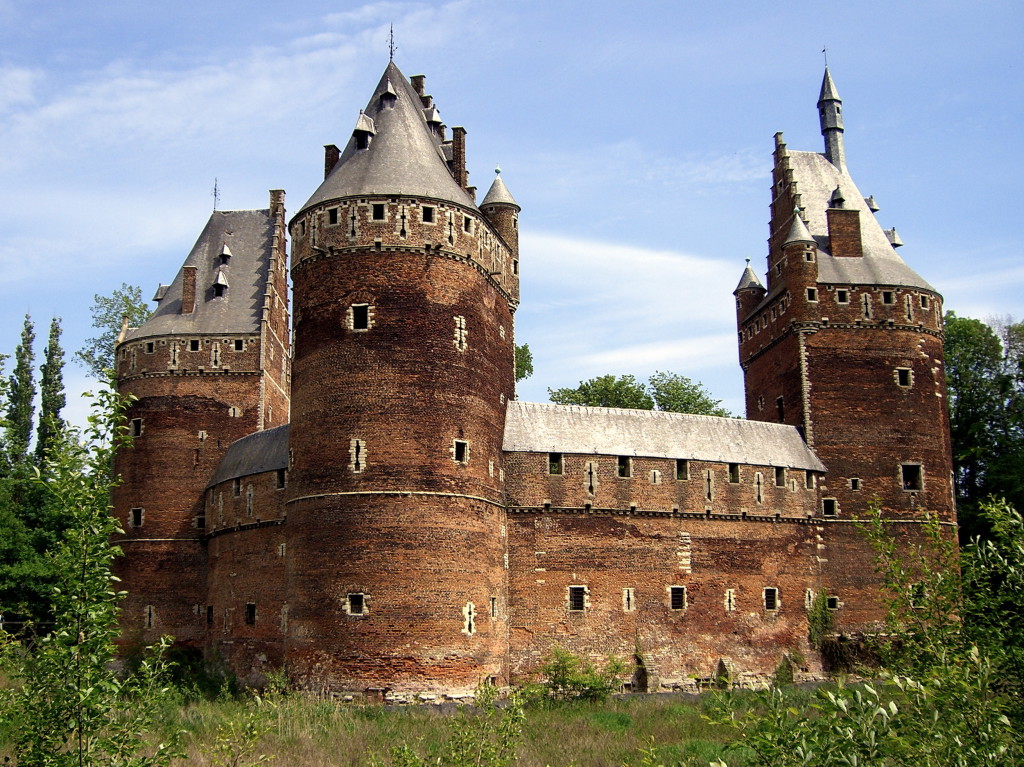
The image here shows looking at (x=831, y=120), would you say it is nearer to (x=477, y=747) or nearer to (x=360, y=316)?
(x=360, y=316)

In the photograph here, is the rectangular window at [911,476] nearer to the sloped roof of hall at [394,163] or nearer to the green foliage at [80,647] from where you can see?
the sloped roof of hall at [394,163]

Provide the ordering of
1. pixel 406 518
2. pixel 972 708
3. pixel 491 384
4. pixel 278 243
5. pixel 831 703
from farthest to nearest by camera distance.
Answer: pixel 278 243
pixel 491 384
pixel 406 518
pixel 972 708
pixel 831 703

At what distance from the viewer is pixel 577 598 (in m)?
35.4

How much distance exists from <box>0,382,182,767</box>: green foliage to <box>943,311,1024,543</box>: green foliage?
146 ft

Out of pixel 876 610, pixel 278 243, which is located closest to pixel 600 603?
pixel 876 610

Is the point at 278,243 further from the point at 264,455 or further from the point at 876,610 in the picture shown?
the point at 876,610

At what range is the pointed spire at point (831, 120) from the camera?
48344 millimetres

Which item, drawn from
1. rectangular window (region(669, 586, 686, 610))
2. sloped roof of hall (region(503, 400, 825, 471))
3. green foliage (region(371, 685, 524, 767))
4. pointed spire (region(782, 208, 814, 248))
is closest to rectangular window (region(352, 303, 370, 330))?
sloped roof of hall (region(503, 400, 825, 471))

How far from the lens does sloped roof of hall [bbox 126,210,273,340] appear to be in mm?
43781

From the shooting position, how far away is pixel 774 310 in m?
44.3

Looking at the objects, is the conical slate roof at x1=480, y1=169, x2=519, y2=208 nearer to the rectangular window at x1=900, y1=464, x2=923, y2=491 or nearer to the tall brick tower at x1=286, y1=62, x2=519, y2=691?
the tall brick tower at x1=286, y1=62, x2=519, y2=691

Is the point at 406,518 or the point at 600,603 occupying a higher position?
the point at 406,518

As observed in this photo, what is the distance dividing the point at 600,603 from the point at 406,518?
8283 millimetres

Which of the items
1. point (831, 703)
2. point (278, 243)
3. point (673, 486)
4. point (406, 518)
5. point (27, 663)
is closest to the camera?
point (831, 703)
